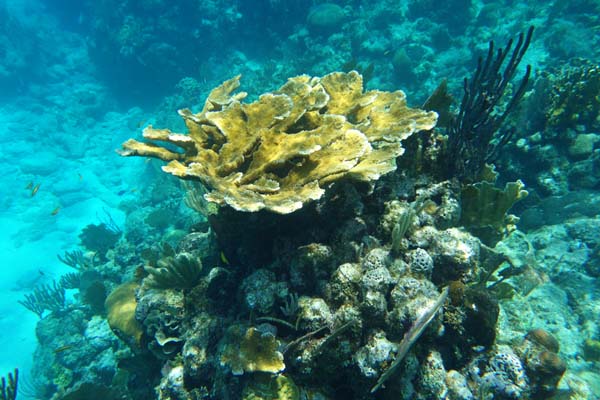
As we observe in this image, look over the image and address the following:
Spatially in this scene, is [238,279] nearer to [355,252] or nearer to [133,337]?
[355,252]

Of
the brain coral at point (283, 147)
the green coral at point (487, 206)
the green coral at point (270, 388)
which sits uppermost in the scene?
the brain coral at point (283, 147)

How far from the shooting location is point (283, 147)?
118 inches

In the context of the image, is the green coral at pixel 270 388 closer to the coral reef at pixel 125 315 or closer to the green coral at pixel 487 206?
the coral reef at pixel 125 315

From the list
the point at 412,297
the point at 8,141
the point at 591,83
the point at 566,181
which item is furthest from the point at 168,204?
the point at 8,141

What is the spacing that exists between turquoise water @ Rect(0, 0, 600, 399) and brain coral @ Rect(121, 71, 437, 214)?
40 centimetres

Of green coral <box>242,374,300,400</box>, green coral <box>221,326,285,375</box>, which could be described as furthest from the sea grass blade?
green coral <box>221,326,285,375</box>

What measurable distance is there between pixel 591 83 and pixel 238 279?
8.09 m

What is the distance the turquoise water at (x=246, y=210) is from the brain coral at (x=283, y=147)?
40 centimetres

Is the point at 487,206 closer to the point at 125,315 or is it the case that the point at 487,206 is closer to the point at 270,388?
the point at 270,388

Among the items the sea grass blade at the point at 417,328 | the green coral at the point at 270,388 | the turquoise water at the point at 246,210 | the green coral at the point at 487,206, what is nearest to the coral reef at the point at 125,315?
the turquoise water at the point at 246,210

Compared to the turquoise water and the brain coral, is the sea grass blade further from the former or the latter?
the brain coral

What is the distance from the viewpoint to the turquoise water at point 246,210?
125 inches

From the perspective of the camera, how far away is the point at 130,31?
63.4 ft

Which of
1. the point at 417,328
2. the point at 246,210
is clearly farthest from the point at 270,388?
the point at 246,210
